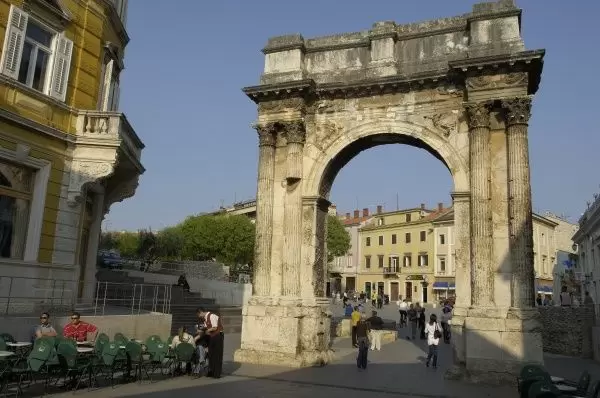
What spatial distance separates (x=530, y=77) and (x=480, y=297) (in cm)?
557

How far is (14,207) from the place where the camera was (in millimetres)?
12703

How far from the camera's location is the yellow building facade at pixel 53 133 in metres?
12.5

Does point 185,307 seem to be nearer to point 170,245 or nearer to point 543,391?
point 543,391

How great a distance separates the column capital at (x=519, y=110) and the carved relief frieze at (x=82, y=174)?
10009mm

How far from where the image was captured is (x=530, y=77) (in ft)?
43.3

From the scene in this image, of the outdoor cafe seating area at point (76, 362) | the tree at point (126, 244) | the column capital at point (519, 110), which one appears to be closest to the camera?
the outdoor cafe seating area at point (76, 362)

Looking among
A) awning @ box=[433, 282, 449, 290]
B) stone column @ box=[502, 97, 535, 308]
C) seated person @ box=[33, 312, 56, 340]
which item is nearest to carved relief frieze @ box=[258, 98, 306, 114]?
stone column @ box=[502, 97, 535, 308]

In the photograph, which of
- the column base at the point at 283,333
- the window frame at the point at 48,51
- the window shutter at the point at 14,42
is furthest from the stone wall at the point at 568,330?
the window shutter at the point at 14,42

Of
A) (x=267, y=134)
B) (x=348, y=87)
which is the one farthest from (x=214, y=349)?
(x=348, y=87)

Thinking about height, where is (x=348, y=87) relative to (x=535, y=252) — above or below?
above

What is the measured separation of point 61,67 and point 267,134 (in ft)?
18.4

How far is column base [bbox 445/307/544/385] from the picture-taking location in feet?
38.0

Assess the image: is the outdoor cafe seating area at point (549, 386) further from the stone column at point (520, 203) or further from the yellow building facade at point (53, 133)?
the yellow building facade at point (53, 133)

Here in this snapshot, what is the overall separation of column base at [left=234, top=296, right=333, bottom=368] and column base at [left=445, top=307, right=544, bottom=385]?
137 inches
